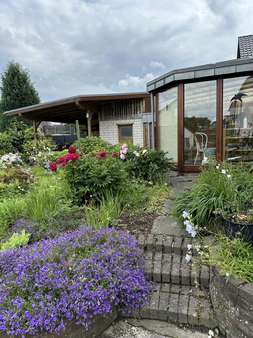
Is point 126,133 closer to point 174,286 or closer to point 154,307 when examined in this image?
point 174,286

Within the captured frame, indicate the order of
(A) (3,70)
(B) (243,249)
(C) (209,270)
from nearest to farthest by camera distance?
1. (B) (243,249)
2. (C) (209,270)
3. (A) (3,70)

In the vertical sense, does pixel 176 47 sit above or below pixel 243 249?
above

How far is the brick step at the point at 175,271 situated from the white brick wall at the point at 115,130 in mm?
6787

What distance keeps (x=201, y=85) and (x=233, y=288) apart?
13.2 ft

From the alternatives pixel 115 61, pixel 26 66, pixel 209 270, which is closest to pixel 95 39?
pixel 115 61

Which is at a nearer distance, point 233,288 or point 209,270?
point 233,288

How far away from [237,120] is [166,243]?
355 centimetres

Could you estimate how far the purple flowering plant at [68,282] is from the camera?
141cm

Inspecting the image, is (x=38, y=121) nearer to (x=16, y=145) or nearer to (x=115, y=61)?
(x=16, y=145)

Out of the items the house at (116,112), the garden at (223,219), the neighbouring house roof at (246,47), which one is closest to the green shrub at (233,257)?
the garden at (223,219)

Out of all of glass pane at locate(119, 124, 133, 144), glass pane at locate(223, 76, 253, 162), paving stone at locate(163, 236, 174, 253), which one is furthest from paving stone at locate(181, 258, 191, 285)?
glass pane at locate(119, 124, 133, 144)

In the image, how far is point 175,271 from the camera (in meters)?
1.93

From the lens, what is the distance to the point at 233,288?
4.90ft

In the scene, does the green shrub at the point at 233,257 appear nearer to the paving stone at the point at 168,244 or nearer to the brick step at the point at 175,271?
the brick step at the point at 175,271
